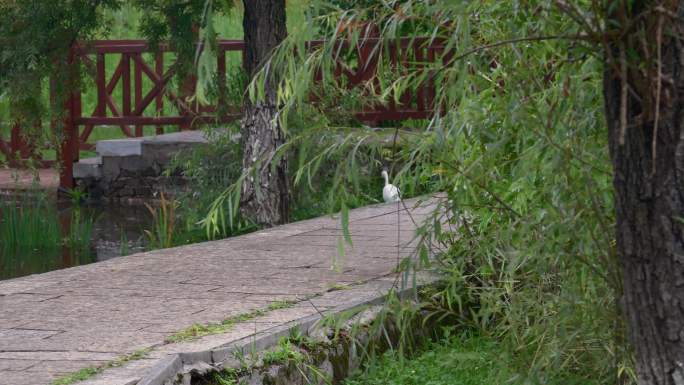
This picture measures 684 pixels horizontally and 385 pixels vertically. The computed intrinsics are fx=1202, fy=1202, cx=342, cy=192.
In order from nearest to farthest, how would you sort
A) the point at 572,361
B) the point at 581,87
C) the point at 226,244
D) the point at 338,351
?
the point at 581,87 < the point at 572,361 < the point at 338,351 < the point at 226,244

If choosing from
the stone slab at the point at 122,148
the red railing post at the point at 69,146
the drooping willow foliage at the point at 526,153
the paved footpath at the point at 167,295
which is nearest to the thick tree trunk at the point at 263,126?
the paved footpath at the point at 167,295

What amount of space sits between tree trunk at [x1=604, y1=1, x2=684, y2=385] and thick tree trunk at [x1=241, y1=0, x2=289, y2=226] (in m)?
6.14

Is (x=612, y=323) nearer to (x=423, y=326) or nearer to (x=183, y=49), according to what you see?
(x=423, y=326)

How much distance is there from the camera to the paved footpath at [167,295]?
4035 mm

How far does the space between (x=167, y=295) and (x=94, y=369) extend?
134 centimetres

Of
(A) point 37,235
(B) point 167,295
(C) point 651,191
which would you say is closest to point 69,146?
(A) point 37,235

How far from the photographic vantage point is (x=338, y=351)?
454 centimetres

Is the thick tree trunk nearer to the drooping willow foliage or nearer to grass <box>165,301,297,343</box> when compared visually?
grass <box>165,301,297,343</box>

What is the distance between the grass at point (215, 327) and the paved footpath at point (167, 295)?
1.6 inches

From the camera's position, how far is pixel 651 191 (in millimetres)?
2502

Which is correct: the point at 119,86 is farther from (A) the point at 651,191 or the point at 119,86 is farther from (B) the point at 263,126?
(A) the point at 651,191

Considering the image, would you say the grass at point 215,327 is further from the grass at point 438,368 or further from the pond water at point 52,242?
the pond water at point 52,242

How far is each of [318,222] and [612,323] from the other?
A: 4123 mm

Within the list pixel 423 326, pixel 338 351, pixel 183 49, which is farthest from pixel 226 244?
pixel 183 49
